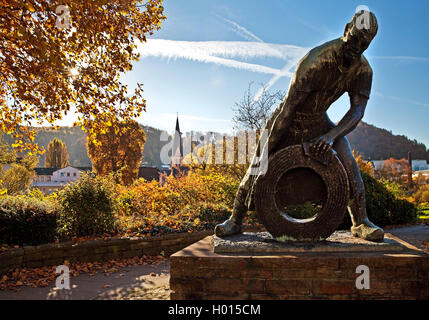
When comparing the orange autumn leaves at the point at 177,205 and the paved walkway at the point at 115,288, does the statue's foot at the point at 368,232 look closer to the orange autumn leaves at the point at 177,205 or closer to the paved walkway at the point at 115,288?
the paved walkway at the point at 115,288

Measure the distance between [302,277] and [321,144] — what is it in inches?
50.7

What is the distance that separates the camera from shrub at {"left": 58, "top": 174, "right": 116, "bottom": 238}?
6559 mm

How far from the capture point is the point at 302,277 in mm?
2877

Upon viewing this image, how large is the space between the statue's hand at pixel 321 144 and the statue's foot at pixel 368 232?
0.93 metres

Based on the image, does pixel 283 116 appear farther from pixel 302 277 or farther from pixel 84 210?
pixel 84 210

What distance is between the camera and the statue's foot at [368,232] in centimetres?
324

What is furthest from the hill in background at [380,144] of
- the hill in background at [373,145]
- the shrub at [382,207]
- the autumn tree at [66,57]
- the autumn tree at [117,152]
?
the autumn tree at [66,57]

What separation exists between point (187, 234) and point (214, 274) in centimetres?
425

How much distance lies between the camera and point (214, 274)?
115 inches

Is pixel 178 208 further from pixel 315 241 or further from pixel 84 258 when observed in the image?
pixel 315 241

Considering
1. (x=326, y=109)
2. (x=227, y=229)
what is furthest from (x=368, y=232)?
(x=227, y=229)

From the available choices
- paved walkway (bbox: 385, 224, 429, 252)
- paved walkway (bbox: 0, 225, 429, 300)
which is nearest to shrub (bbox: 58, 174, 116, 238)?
Answer: paved walkway (bbox: 0, 225, 429, 300)
